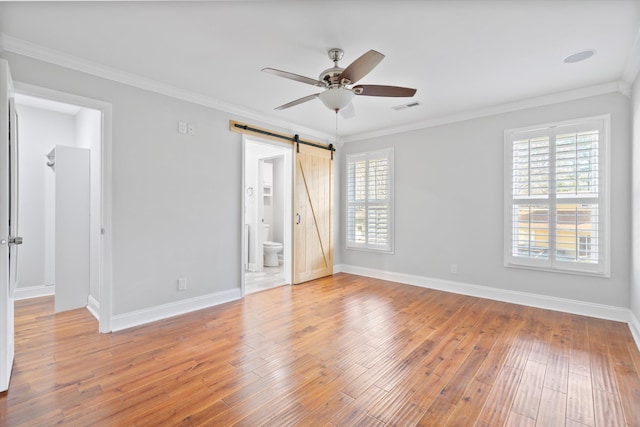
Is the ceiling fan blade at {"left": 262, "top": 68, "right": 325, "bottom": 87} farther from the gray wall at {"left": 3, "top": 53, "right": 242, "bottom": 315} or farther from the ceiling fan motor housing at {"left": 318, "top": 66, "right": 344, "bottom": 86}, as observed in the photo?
the gray wall at {"left": 3, "top": 53, "right": 242, "bottom": 315}

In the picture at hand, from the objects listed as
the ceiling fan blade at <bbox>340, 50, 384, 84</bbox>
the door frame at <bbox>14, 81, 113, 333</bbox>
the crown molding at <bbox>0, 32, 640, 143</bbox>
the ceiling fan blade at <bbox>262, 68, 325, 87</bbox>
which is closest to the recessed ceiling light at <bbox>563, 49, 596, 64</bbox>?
the crown molding at <bbox>0, 32, 640, 143</bbox>

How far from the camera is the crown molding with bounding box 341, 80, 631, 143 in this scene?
328 centimetres

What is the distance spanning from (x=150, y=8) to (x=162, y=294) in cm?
275

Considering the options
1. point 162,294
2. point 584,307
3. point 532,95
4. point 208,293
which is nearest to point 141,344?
point 162,294

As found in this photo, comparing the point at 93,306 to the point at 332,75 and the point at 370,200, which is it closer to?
the point at 332,75

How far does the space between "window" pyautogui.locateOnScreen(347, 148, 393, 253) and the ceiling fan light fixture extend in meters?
2.69

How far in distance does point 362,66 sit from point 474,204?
2.99 metres

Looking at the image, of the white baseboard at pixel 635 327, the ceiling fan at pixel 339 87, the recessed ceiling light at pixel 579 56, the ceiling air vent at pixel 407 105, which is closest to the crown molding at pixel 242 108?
the recessed ceiling light at pixel 579 56

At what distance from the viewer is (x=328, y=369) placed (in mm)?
2299

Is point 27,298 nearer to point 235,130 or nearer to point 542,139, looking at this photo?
point 235,130

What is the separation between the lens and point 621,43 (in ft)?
8.17

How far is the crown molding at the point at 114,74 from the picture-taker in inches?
97.1

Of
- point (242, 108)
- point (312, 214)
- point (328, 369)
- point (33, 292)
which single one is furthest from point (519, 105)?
point (33, 292)

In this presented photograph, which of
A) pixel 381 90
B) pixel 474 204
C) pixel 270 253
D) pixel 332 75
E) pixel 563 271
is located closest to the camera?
pixel 332 75
